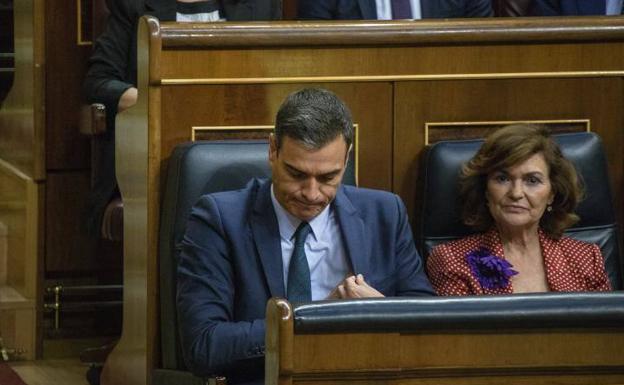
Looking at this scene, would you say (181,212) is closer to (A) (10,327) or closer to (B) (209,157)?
(B) (209,157)

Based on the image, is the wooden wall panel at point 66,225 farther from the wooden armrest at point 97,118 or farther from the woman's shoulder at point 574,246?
the woman's shoulder at point 574,246

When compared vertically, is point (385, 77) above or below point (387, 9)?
below

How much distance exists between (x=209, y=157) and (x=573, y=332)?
0.94m

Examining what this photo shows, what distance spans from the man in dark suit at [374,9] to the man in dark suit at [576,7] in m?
0.23

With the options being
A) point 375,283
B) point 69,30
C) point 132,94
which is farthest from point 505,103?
point 69,30

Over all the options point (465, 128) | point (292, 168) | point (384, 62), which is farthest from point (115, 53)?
point (292, 168)

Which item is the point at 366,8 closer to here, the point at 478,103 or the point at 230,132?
the point at 478,103

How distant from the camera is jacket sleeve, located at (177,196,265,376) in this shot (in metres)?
2.49

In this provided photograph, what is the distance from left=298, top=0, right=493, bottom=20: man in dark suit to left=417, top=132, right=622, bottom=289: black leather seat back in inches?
29.7

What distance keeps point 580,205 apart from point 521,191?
0.20 metres

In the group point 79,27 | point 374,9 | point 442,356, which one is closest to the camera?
point 442,356

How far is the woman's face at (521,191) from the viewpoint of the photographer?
2947 mm

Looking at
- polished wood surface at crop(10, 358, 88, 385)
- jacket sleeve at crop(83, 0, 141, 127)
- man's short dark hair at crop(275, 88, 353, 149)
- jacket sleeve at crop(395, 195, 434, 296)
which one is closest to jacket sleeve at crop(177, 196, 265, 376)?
man's short dark hair at crop(275, 88, 353, 149)

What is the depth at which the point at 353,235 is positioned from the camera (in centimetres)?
269
